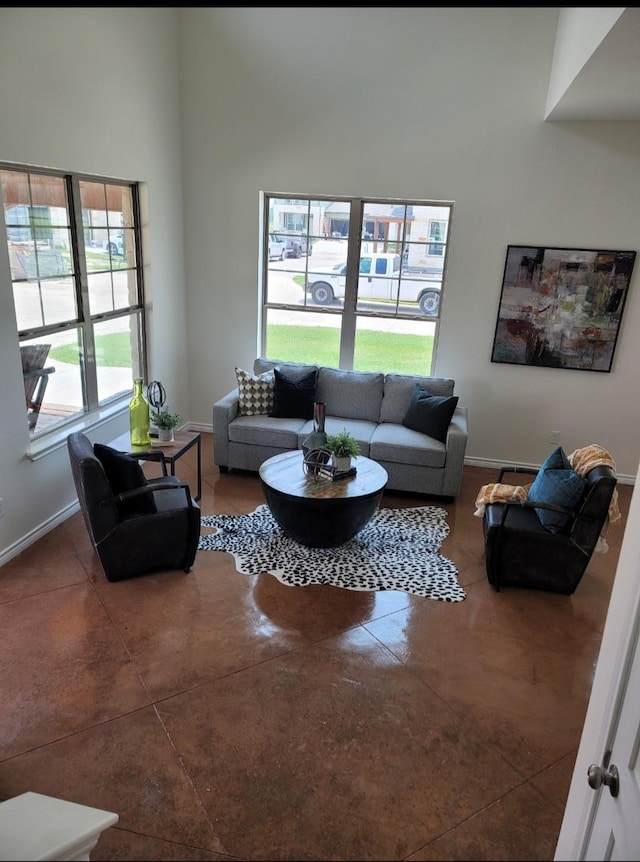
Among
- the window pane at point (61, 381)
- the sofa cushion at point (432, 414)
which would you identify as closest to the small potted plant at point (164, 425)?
the window pane at point (61, 381)

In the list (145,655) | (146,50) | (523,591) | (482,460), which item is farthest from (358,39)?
(145,655)

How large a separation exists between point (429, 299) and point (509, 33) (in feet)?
7.27

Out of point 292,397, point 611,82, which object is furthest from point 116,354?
point 611,82

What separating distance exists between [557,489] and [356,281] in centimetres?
299

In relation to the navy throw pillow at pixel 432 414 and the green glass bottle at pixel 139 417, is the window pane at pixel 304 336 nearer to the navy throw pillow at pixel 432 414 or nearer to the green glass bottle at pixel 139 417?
the navy throw pillow at pixel 432 414

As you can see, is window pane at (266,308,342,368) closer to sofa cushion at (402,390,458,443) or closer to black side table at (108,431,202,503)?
sofa cushion at (402,390,458,443)

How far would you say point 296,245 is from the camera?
578cm

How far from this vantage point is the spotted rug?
12.5 feet

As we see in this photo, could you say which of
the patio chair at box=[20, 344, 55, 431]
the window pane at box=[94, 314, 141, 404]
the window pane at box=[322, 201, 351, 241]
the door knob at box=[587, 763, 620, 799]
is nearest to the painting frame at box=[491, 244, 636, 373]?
the window pane at box=[322, 201, 351, 241]

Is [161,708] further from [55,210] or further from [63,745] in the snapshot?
[55,210]

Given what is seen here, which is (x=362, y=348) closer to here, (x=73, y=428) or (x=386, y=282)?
(x=386, y=282)

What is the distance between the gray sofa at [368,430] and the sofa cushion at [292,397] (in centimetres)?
8

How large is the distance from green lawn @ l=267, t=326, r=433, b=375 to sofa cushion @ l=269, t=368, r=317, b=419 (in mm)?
674

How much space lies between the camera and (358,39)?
198 inches
